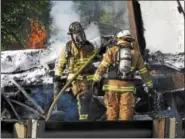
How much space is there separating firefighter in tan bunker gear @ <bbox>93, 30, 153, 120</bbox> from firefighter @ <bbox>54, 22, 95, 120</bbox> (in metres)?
0.09

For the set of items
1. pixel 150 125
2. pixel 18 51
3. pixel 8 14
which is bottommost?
pixel 150 125

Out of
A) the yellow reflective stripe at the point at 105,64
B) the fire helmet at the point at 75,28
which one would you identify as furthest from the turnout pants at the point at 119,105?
the fire helmet at the point at 75,28

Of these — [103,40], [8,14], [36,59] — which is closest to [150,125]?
[103,40]

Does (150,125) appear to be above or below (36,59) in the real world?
below

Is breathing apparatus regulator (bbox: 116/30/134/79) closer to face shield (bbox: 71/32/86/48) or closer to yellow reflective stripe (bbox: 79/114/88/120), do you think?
face shield (bbox: 71/32/86/48)

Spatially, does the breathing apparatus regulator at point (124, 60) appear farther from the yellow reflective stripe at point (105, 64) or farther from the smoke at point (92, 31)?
the smoke at point (92, 31)

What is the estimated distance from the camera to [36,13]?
484 cm

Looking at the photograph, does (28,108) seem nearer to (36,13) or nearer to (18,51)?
(18,51)

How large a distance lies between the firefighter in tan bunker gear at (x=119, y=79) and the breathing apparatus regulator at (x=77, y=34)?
0.84 feet

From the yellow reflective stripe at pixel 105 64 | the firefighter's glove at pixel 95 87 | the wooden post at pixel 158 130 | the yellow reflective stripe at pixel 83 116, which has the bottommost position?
the wooden post at pixel 158 130

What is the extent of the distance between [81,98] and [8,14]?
1030 mm

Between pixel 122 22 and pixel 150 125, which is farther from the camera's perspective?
pixel 122 22

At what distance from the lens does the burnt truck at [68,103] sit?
4500mm

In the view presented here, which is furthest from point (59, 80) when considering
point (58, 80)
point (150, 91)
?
point (150, 91)
